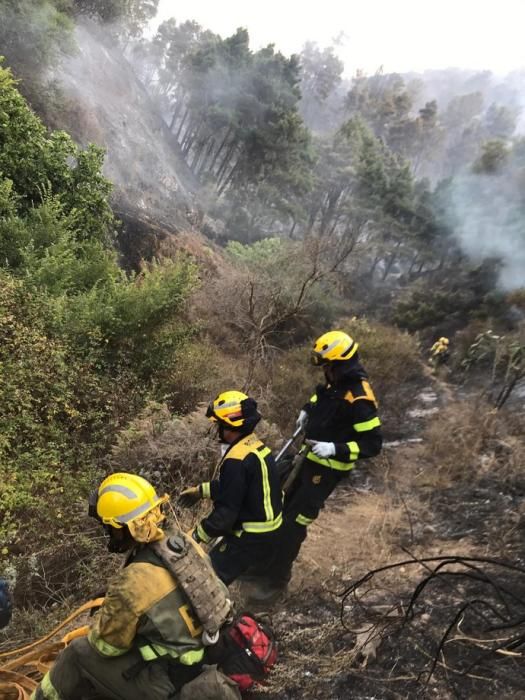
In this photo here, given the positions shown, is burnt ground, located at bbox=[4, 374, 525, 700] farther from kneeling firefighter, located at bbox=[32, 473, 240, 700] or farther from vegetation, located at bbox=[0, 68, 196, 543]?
vegetation, located at bbox=[0, 68, 196, 543]

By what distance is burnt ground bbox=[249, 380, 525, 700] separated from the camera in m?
2.62

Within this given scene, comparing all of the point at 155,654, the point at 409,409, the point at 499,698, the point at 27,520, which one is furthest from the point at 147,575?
the point at 409,409

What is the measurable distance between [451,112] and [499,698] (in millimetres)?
87553

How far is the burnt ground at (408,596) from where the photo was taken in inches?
103

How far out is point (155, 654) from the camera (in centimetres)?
214

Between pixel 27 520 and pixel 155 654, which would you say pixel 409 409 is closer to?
pixel 27 520

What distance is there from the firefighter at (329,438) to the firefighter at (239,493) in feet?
2.27

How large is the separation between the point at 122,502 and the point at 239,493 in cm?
106

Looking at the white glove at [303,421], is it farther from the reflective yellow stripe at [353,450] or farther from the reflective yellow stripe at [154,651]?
→ the reflective yellow stripe at [154,651]

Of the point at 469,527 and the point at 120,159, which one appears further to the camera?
the point at 120,159

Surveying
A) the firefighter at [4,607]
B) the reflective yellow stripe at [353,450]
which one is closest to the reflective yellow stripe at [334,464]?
the reflective yellow stripe at [353,450]

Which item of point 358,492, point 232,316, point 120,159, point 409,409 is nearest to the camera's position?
point 358,492

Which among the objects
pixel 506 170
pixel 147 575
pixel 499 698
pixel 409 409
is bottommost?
pixel 409 409

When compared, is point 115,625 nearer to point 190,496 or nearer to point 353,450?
point 190,496
